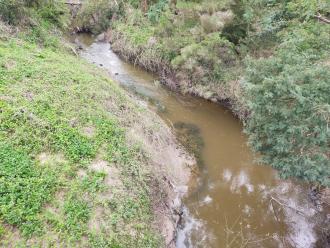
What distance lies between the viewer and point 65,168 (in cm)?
849

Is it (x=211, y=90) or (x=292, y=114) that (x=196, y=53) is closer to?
(x=211, y=90)

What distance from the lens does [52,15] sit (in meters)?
20.0

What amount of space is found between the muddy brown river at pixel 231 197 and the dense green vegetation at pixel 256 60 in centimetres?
155

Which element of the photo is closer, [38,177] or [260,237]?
[38,177]

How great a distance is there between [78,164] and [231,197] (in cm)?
543

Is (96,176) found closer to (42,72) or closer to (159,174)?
(159,174)

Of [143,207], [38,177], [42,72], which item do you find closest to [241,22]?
[42,72]

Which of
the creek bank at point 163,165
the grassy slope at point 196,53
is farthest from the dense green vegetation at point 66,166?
the grassy slope at point 196,53

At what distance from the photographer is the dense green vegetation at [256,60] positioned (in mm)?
8500

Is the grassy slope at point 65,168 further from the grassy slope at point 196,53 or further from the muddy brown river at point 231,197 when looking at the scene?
the grassy slope at point 196,53

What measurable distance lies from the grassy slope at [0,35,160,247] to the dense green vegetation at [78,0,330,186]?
153 inches

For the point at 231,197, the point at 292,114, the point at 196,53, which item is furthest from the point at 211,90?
the point at 292,114

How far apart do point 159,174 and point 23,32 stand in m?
10.4

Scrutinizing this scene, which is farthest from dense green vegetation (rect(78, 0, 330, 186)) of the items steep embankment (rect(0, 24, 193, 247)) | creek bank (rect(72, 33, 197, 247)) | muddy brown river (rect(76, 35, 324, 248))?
steep embankment (rect(0, 24, 193, 247))
